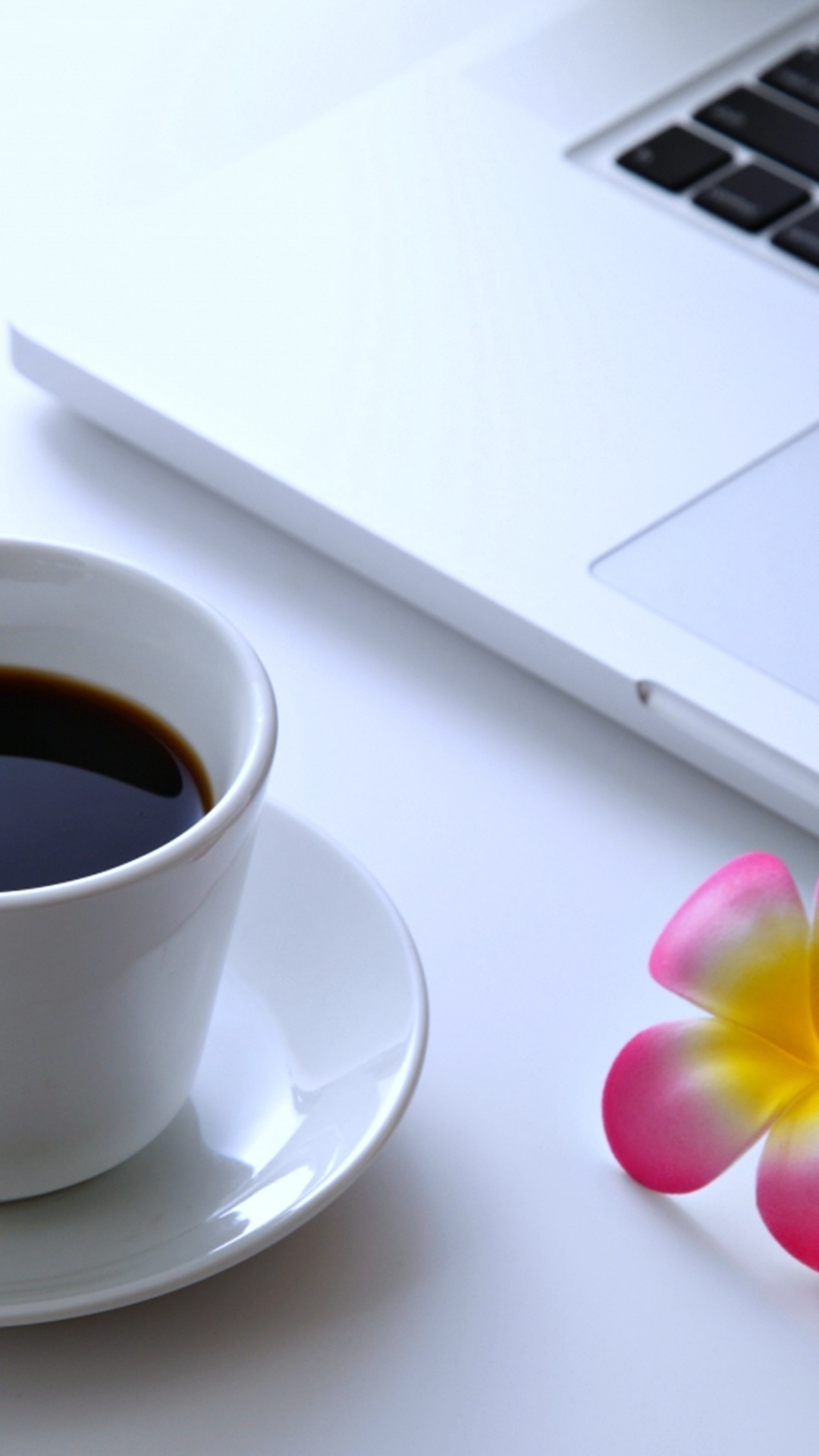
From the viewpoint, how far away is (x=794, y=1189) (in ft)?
1.42

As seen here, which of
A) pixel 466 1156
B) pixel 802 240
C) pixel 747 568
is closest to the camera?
pixel 466 1156

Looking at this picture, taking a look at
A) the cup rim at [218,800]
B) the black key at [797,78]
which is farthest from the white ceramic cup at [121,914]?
the black key at [797,78]

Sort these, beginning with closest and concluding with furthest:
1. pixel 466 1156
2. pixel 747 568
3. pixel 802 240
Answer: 1. pixel 466 1156
2. pixel 747 568
3. pixel 802 240

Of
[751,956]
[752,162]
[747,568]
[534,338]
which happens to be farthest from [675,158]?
[751,956]

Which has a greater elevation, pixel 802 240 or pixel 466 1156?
pixel 802 240

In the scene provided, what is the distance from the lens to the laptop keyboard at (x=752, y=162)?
75 cm

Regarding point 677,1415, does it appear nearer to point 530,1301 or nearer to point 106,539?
point 530,1301

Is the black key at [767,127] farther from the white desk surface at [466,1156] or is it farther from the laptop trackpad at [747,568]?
the white desk surface at [466,1156]

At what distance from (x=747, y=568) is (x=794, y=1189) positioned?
0.24 meters

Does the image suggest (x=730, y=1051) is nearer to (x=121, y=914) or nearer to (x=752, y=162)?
(x=121, y=914)

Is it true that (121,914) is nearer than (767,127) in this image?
Yes

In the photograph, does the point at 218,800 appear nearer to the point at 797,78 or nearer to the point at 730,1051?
the point at 730,1051

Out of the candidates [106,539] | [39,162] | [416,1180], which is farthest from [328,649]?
[39,162]

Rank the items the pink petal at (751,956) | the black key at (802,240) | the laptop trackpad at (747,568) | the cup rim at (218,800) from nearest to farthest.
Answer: the cup rim at (218,800) < the pink petal at (751,956) < the laptop trackpad at (747,568) < the black key at (802,240)
